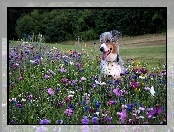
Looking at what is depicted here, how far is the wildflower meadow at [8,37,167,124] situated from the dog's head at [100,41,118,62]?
0.09 m

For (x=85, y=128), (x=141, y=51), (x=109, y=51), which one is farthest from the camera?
(x=141, y=51)

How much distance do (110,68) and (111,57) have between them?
0.46 feet

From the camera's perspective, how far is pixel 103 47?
34.0ft

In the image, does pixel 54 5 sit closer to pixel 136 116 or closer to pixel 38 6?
Answer: pixel 38 6

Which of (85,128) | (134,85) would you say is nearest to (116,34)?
(134,85)

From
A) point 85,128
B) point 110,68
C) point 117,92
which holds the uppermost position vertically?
point 110,68

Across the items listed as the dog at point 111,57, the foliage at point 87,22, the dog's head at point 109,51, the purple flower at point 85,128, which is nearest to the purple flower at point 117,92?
the dog at point 111,57

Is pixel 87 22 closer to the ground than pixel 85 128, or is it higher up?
higher up

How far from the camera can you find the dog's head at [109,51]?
10359 millimetres

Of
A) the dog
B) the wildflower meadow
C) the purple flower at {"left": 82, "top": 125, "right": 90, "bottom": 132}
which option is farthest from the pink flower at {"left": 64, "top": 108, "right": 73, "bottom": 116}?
the dog

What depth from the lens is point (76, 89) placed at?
34.6ft

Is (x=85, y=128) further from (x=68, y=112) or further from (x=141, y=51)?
(x=141, y=51)

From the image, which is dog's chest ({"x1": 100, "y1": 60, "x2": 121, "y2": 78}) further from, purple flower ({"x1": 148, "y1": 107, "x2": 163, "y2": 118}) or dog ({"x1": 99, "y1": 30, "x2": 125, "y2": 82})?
purple flower ({"x1": 148, "y1": 107, "x2": 163, "y2": 118})

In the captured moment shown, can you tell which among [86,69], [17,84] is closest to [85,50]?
[86,69]
